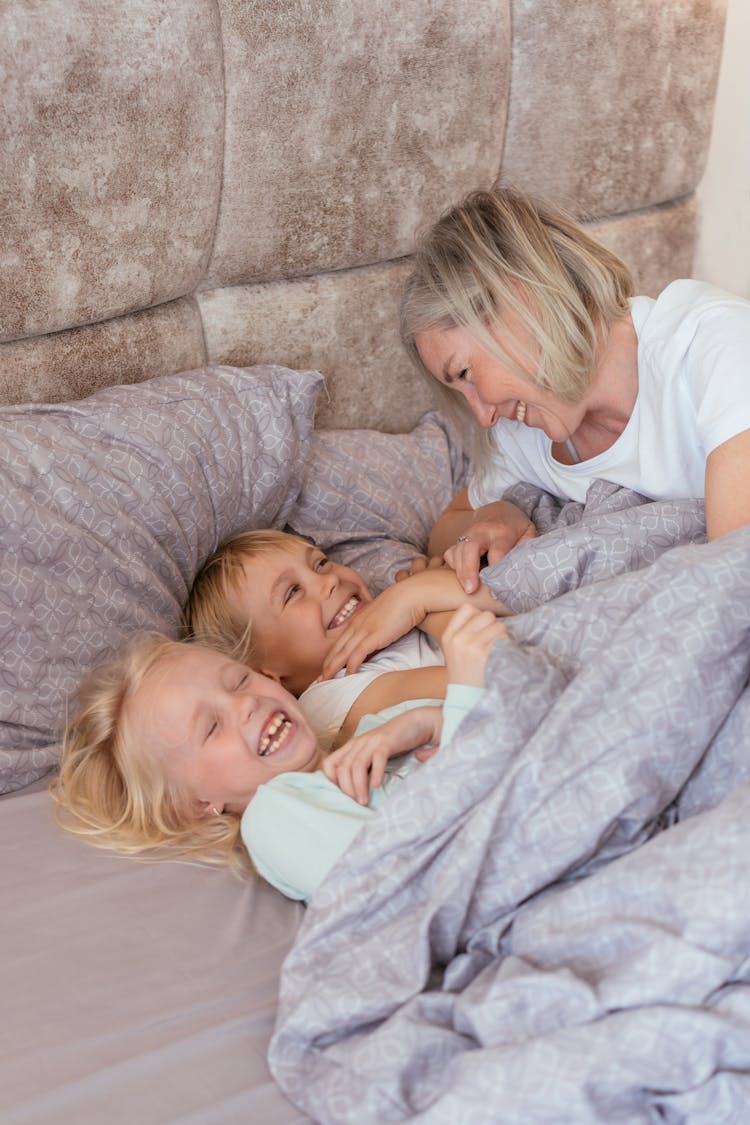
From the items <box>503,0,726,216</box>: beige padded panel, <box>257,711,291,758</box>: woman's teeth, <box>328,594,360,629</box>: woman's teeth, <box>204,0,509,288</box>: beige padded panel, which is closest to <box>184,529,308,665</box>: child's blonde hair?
<box>328,594,360,629</box>: woman's teeth

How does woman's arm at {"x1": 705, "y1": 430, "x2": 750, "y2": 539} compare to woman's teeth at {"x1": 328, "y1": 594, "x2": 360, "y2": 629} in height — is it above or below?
above

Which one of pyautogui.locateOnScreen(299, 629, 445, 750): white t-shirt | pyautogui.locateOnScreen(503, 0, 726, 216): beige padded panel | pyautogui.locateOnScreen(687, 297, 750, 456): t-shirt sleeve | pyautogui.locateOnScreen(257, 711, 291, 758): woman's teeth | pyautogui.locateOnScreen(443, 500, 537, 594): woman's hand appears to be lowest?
pyautogui.locateOnScreen(299, 629, 445, 750): white t-shirt

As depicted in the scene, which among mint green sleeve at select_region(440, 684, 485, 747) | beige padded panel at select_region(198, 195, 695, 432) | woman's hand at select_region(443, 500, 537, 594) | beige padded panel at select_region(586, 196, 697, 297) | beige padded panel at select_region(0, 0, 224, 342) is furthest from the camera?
beige padded panel at select_region(586, 196, 697, 297)

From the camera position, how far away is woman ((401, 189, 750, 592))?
1570 millimetres

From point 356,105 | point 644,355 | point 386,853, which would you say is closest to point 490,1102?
point 386,853

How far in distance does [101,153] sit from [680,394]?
85 centimetres

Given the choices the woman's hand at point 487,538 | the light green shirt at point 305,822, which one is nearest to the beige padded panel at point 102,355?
the woman's hand at point 487,538

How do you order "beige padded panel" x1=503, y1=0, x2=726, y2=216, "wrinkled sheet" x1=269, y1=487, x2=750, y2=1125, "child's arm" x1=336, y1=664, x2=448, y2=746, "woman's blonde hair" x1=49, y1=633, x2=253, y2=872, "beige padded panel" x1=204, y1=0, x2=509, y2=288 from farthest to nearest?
1. "beige padded panel" x1=503, y1=0, x2=726, y2=216
2. "beige padded panel" x1=204, y1=0, x2=509, y2=288
3. "child's arm" x1=336, y1=664, x2=448, y2=746
4. "woman's blonde hair" x1=49, y1=633, x2=253, y2=872
5. "wrinkled sheet" x1=269, y1=487, x2=750, y2=1125

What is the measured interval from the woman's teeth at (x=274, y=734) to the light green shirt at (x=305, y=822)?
0.07 metres

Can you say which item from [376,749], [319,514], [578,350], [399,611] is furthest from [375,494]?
[376,749]

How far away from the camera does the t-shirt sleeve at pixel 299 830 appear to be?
4.14 feet

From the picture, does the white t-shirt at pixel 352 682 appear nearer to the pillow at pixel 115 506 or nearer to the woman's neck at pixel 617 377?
the pillow at pixel 115 506

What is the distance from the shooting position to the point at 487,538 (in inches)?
70.1

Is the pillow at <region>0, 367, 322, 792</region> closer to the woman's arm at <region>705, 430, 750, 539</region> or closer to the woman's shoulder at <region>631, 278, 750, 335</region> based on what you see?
the woman's shoulder at <region>631, 278, 750, 335</region>
